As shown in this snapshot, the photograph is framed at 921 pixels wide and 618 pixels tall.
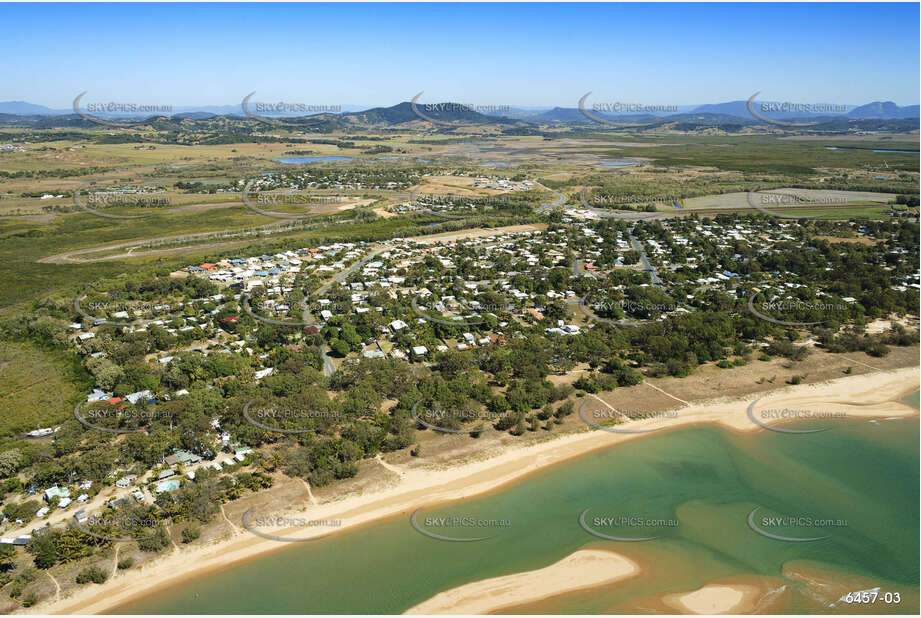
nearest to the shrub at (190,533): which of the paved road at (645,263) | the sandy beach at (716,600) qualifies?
the sandy beach at (716,600)

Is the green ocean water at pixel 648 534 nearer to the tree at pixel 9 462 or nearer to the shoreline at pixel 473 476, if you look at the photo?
the shoreline at pixel 473 476

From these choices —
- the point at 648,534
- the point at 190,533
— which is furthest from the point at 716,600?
the point at 190,533

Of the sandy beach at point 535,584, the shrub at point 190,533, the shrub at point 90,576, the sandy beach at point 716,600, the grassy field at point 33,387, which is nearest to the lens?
the shrub at point 90,576

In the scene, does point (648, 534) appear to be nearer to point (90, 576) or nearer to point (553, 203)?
point (90, 576)

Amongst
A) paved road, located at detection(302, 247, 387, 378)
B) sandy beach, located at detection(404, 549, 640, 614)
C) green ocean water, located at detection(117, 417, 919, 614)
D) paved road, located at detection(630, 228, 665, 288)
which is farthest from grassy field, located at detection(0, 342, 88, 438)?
A: paved road, located at detection(630, 228, 665, 288)

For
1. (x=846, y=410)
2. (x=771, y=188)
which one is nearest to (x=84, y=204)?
(x=846, y=410)
